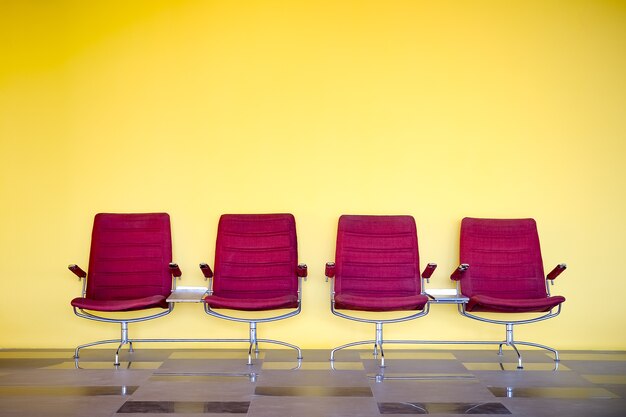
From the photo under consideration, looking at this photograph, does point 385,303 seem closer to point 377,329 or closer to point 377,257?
point 377,329

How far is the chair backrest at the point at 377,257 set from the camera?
4.29 metres

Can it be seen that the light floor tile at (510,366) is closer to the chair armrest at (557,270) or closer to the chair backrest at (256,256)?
the chair armrest at (557,270)

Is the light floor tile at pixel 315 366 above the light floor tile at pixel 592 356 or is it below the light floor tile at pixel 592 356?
above

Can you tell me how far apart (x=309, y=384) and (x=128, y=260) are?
1.68 metres

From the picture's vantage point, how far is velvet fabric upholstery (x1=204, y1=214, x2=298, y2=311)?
14.1ft

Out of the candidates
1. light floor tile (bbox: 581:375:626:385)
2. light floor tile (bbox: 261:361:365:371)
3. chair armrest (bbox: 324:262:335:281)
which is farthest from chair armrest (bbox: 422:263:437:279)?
light floor tile (bbox: 581:375:626:385)

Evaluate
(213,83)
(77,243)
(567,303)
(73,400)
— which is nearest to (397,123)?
(213,83)

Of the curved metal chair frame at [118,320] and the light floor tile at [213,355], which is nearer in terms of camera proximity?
the curved metal chair frame at [118,320]

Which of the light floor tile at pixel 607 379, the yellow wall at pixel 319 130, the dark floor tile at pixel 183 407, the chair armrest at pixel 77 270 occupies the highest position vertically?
the yellow wall at pixel 319 130

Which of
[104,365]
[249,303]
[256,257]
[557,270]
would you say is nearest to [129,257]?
[104,365]

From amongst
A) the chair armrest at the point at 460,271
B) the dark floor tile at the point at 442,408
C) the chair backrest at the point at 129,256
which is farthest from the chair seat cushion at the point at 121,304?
the chair armrest at the point at 460,271

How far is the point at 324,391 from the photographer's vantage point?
3383 millimetres

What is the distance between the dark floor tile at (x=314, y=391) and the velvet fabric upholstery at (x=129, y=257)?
4.10 ft

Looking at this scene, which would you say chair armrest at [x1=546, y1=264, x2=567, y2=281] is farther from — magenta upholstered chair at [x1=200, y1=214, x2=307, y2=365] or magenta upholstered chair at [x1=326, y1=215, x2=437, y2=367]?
magenta upholstered chair at [x1=200, y1=214, x2=307, y2=365]
